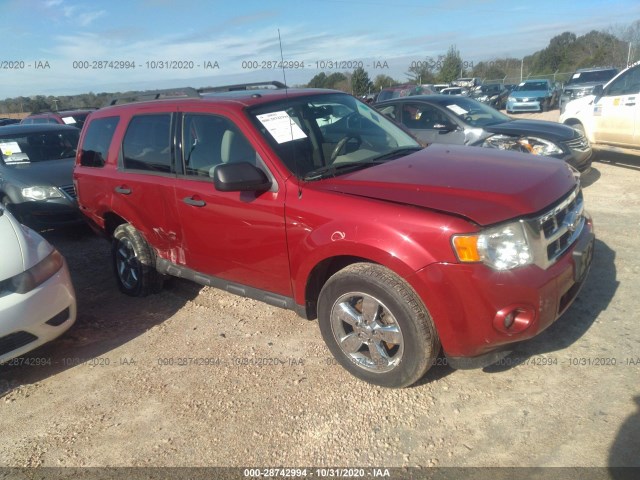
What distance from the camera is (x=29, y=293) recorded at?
3625mm

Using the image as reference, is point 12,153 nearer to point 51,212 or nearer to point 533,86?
point 51,212

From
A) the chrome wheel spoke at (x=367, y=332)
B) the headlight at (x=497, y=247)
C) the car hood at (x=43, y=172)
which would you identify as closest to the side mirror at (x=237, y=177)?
the chrome wheel spoke at (x=367, y=332)

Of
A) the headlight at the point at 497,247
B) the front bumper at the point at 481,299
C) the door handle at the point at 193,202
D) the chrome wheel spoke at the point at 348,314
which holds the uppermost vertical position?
the door handle at the point at 193,202

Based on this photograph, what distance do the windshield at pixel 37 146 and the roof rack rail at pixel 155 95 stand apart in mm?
3569

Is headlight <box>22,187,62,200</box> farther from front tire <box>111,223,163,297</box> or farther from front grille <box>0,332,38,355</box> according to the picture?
front grille <box>0,332,38,355</box>

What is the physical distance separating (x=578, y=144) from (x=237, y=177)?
5.97 meters

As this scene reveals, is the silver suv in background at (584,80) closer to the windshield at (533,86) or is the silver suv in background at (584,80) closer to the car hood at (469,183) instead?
the windshield at (533,86)

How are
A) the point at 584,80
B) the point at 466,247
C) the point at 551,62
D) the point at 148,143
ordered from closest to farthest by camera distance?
the point at 466,247 → the point at 148,143 → the point at 584,80 → the point at 551,62

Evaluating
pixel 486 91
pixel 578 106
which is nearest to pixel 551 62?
pixel 486 91

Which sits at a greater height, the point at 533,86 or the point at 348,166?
the point at 348,166

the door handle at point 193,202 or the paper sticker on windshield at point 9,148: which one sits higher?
the paper sticker on windshield at point 9,148

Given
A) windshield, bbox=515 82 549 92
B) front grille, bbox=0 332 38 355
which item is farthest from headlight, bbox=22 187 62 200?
windshield, bbox=515 82 549 92

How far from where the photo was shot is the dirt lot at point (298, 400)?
2.71 meters

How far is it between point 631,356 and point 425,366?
145cm
